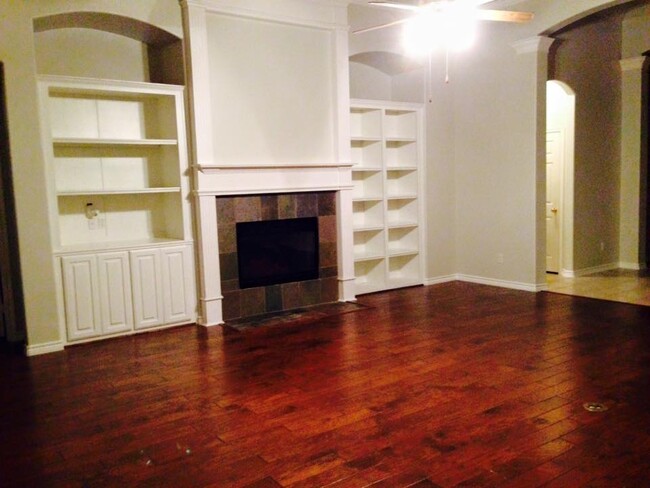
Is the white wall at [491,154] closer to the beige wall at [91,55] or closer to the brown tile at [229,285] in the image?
the beige wall at [91,55]

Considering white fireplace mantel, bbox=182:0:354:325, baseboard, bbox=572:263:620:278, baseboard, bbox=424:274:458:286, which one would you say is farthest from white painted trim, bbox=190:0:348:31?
baseboard, bbox=572:263:620:278

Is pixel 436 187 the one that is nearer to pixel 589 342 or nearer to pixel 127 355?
pixel 589 342

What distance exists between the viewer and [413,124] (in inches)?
275

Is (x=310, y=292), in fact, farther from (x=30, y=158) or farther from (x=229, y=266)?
(x=30, y=158)

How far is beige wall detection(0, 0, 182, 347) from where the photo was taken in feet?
14.4

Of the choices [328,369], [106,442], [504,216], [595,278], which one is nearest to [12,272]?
[106,442]

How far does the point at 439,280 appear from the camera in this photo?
286 inches

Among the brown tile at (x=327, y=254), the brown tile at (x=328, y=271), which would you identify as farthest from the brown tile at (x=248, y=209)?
the brown tile at (x=328, y=271)

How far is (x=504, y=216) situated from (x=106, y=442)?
5.20m

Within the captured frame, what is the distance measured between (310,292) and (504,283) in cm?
244

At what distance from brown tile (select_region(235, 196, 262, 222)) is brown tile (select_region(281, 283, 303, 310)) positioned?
787 mm

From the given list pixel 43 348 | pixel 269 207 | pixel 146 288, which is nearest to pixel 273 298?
pixel 269 207

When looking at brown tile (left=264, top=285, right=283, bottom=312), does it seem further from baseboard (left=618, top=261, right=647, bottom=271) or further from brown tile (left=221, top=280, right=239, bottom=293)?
baseboard (left=618, top=261, right=647, bottom=271)

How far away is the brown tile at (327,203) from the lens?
610cm
